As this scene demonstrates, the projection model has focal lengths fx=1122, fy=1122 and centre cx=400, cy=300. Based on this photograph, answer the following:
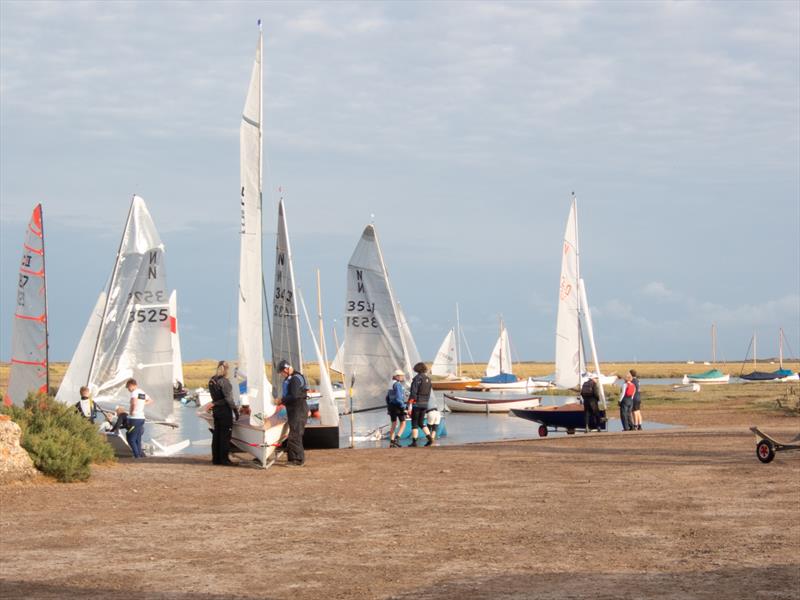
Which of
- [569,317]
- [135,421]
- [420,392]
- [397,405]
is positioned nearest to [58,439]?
[135,421]

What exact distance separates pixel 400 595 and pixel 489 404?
44333mm

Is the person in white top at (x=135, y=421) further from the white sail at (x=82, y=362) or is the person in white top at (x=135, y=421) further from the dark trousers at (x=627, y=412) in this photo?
the dark trousers at (x=627, y=412)

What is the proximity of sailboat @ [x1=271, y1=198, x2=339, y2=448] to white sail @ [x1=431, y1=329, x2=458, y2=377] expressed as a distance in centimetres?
6266

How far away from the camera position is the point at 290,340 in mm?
25188

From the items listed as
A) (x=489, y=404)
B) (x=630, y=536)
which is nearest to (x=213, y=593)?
(x=630, y=536)

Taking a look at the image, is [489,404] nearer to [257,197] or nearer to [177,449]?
[177,449]

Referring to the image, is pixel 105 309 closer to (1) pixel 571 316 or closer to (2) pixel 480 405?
(1) pixel 571 316

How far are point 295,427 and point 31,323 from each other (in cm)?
1185

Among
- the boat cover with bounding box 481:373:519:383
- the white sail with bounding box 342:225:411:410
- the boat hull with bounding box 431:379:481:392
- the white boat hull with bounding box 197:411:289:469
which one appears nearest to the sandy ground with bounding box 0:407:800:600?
the white boat hull with bounding box 197:411:289:469

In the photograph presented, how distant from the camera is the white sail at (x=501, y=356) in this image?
87.0 m

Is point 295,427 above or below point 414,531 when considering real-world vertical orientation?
above

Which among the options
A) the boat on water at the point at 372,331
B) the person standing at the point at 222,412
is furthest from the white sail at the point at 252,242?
the boat on water at the point at 372,331

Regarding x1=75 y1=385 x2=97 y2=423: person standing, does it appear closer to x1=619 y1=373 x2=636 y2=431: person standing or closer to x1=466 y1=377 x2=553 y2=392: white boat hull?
x1=619 y1=373 x2=636 y2=431: person standing

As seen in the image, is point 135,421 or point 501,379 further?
point 501,379
